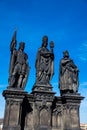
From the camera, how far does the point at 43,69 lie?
13.4 m

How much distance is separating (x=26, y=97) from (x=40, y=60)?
8.48ft

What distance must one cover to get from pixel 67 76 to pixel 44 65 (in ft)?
5.30

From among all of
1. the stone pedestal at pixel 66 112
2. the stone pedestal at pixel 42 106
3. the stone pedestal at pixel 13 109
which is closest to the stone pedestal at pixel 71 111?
the stone pedestal at pixel 66 112

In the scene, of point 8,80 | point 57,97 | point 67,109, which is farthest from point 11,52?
point 67,109

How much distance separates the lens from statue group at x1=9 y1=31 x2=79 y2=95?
12.8 metres

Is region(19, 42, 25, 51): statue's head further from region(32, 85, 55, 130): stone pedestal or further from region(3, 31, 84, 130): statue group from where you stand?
region(32, 85, 55, 130): stone pedestal

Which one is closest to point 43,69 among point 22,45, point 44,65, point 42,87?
point 44,65

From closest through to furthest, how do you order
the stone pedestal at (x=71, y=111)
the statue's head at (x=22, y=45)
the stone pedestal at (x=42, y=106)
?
the stone pedestal at (x=42, y=106) → the stone pedestal at (x=71, y=111) → the statue's head at (x=22, y=45)

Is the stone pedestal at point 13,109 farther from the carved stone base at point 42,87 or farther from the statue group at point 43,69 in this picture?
the carved stone base at point 42,87

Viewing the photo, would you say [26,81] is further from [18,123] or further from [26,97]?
[18,123]

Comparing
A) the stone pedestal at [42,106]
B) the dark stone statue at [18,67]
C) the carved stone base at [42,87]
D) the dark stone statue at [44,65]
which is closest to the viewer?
the stone pedestal at [42,106]

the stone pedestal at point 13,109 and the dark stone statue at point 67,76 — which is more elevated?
the dark stone statue at point 67,76

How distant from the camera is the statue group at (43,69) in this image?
1281cm

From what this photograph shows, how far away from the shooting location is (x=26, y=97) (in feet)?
41.2
